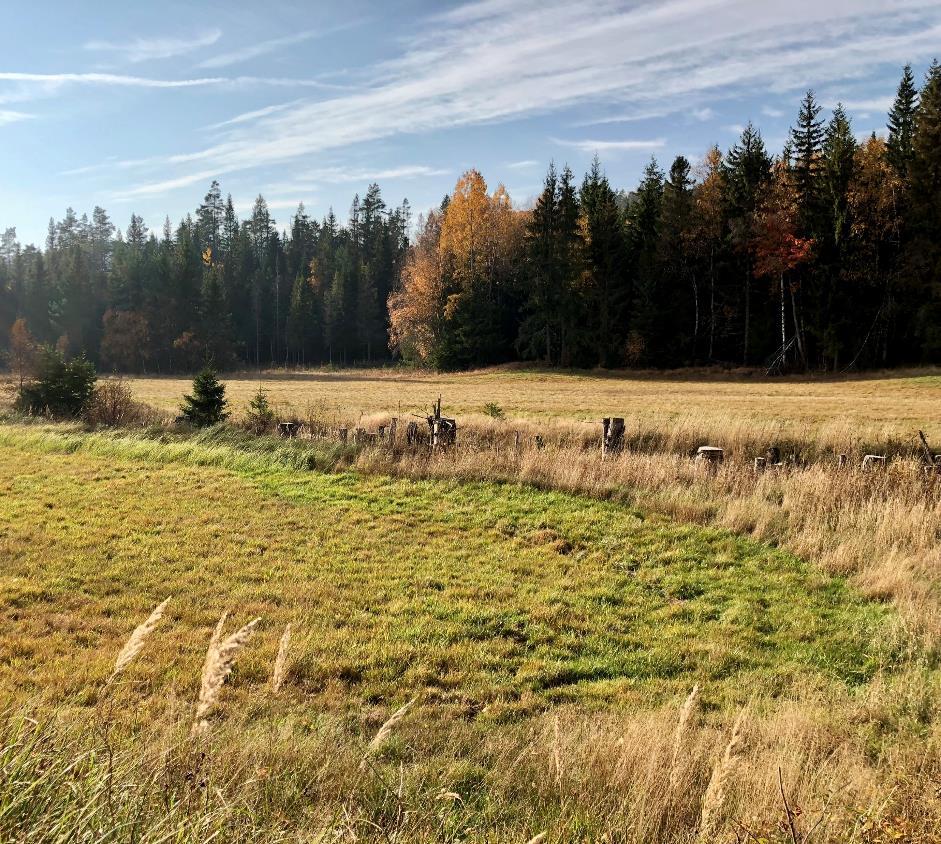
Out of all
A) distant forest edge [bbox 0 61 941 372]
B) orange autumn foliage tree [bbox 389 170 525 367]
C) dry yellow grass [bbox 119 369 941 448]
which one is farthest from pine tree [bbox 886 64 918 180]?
orange autumn foliage tree [bbox 389 170 525 367]

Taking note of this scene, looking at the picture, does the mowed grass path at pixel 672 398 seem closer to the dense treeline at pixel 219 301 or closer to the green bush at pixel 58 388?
the green bush at pixel 58 388

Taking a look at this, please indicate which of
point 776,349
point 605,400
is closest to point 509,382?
point 605,400

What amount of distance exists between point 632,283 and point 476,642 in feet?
152

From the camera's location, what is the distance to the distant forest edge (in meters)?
41.6

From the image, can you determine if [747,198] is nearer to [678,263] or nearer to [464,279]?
[678,263]

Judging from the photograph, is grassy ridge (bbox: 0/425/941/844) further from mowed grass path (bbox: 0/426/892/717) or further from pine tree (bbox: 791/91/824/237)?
pine tree (bbox: 791/91/824/237)

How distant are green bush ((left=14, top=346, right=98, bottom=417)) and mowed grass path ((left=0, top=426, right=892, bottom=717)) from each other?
9928 millimetres

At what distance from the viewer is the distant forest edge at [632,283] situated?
41625mm

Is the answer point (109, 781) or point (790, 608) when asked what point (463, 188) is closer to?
point (790, 608)

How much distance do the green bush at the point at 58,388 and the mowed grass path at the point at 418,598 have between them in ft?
32.6

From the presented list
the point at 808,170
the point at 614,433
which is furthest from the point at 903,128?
the point at 614,433

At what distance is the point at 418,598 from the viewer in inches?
326

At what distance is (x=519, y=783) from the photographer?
4078mm

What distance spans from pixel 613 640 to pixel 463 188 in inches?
2098
